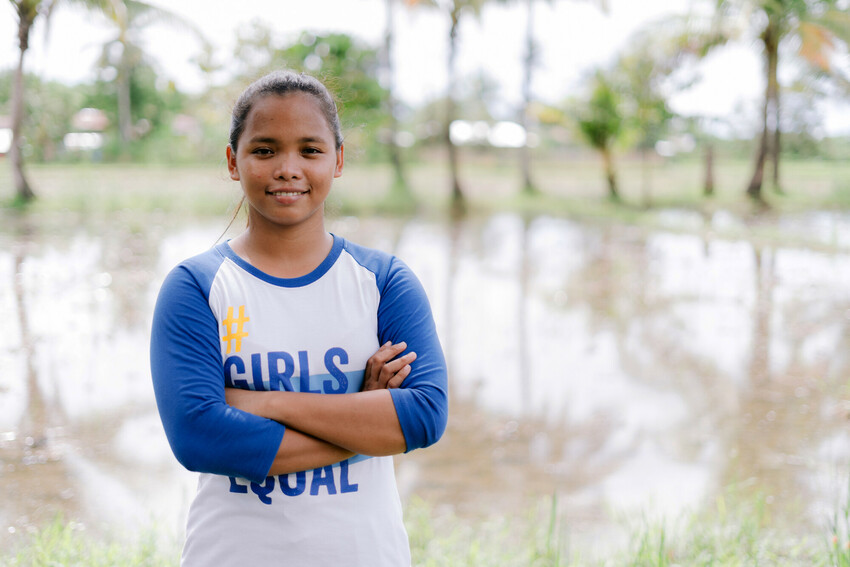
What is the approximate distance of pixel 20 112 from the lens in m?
3.88

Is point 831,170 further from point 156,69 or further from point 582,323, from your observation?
point 156,69

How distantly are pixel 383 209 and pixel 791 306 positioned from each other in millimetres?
4459

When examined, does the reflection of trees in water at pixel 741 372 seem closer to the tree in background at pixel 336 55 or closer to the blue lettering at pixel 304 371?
the blue lettering at pixel 304 371

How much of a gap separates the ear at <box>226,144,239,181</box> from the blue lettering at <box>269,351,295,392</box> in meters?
0.24

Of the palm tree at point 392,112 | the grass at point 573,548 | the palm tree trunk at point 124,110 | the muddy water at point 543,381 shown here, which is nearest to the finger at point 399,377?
the grass at point 573,548

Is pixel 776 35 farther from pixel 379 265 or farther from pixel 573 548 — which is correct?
pixel 379 265

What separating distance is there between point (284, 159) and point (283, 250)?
0.35 feet

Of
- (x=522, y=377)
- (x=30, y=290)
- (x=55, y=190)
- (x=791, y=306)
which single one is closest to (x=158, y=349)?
(x=522, y=377)

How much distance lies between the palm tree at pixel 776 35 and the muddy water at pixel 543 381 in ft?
7.47

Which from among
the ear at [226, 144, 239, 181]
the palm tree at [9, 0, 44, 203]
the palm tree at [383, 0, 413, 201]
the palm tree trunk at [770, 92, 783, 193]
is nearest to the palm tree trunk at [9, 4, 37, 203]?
the palm tree at [9, 0, 44, 203]

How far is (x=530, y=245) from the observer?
7.41 meters

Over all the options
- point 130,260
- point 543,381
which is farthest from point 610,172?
point 130,260

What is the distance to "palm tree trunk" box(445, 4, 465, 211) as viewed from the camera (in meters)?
9.06

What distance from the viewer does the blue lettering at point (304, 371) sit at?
811 millimetres
